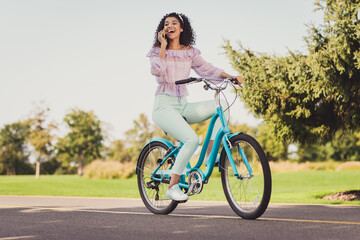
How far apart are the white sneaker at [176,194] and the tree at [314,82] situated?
6028mm

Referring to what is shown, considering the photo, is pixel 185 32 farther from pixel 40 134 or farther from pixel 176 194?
pixel 40 134

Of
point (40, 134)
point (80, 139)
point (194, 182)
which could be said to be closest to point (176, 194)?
point (194, 182)

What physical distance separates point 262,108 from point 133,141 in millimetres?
61519

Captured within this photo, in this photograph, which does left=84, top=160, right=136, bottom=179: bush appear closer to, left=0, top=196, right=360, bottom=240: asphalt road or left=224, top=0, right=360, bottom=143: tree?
left=224, top=0, right=360, bottom=143: tree

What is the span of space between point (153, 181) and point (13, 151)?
90140 mm

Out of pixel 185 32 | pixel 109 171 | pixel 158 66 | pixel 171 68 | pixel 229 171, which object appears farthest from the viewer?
pixel 109 171

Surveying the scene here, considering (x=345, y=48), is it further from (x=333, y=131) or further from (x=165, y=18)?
(x=165, y=18)

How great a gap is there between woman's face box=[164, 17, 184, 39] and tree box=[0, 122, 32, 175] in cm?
8050

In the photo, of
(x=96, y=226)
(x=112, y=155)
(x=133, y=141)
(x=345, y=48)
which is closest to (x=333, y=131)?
(x=345, y=48)

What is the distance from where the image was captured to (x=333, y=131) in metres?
12.6

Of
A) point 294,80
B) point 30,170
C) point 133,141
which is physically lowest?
point 30,170

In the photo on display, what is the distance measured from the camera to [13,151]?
8975cm

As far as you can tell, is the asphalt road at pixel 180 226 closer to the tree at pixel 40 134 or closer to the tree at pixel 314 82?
the tree at pixel 314 82

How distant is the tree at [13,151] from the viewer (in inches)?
3460
